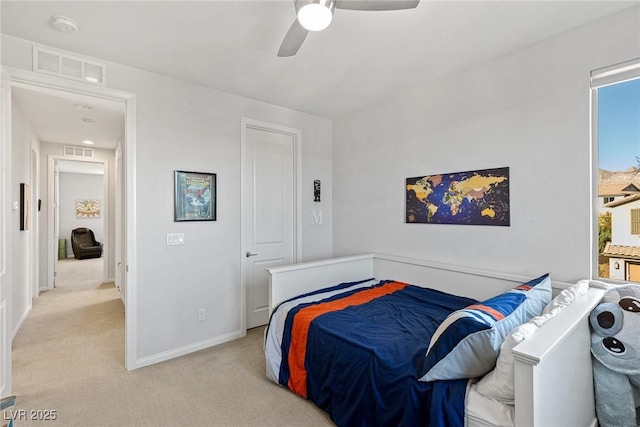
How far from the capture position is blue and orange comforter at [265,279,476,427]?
1469 mm

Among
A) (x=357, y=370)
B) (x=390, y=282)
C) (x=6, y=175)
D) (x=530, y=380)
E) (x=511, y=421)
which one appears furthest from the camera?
(x=390, y=282)

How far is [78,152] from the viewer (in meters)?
5.21

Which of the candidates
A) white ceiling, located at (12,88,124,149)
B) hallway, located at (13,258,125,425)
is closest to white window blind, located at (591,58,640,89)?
white ceiling, located at (12,88,124,149)

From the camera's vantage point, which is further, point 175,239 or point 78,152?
point 78,152

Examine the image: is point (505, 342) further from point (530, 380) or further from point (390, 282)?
point (390, 282)

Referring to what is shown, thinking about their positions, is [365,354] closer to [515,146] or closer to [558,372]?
[558,372]

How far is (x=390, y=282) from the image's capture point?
125 inches

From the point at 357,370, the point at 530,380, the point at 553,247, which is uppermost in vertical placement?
the point at 553,247

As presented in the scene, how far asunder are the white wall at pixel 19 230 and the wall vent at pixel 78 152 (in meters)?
0.87

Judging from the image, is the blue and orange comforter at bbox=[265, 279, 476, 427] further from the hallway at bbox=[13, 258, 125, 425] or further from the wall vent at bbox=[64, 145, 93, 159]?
the wall vent at bbox=[64, 145, 93, 159]

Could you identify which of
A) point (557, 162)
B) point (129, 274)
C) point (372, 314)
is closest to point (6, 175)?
point (129, 274)

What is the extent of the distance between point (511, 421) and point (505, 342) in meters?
0.30

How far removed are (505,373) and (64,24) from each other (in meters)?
3.20

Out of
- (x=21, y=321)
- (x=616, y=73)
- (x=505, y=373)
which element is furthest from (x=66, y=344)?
(x=616, y=73)
